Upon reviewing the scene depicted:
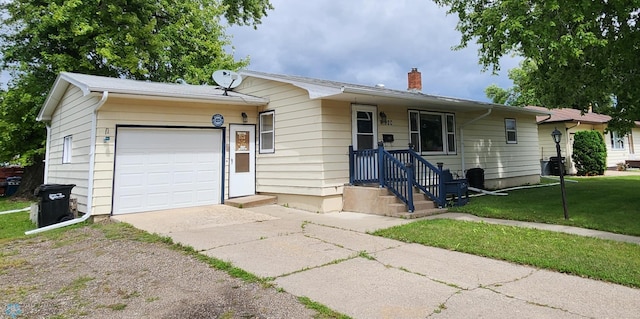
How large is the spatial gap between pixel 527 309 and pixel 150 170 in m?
8.03

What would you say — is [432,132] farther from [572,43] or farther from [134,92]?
[134,92]

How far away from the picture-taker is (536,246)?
4.89m

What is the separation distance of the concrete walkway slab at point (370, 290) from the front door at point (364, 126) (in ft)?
16.6

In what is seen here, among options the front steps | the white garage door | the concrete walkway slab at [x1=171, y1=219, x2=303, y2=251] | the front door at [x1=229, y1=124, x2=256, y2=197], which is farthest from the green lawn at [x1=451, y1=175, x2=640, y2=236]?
the white garage door

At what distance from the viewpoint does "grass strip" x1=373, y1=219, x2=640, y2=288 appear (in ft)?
12.9

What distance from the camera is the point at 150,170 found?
8.38 m

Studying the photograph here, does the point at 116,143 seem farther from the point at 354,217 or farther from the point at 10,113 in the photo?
the point at 10,113

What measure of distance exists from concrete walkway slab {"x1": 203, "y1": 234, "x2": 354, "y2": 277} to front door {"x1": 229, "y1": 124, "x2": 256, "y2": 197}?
4216mm

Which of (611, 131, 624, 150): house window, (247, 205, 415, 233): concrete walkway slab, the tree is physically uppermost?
the tree

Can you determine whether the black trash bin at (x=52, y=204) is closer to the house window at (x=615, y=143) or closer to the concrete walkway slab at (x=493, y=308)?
the concrete walkway slab at (x=493, y=308)

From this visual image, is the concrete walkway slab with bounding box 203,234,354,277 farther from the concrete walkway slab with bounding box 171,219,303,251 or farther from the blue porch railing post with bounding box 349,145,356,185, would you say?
the blue porch railing post with bounding box 349,145,356,185

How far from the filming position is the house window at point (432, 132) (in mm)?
10359

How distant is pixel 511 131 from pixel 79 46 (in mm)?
18320

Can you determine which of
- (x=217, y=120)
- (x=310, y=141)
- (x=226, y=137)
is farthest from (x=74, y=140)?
(x=310, y=141)
